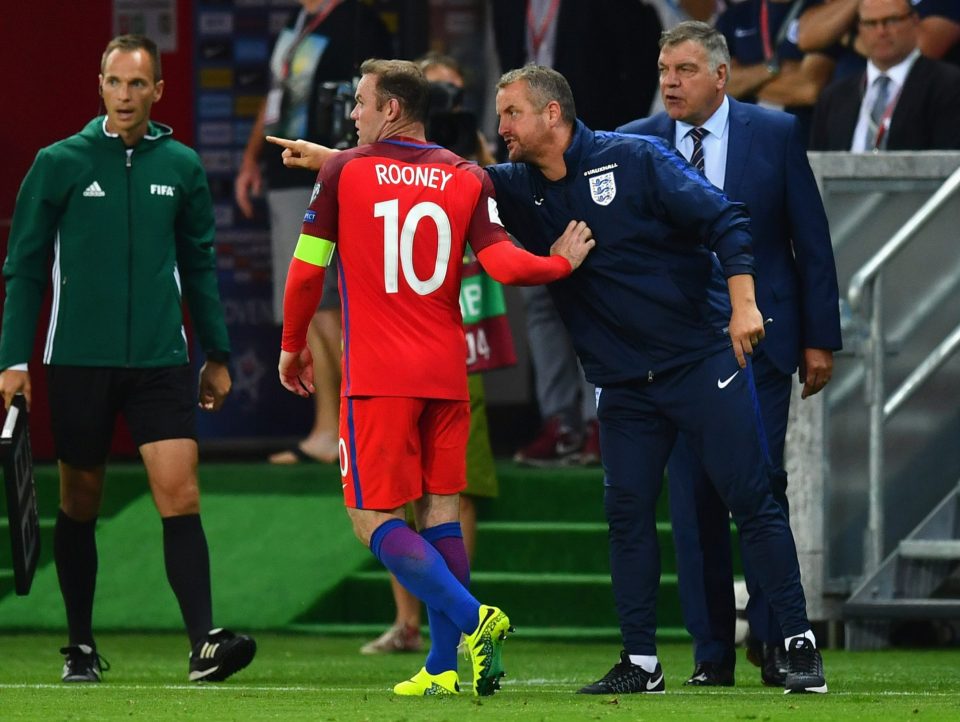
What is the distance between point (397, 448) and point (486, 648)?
69 centimetres

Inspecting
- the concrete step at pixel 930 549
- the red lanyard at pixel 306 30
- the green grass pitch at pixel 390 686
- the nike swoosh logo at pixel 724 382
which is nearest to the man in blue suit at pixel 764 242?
the green grass pitch at pixel 390 686

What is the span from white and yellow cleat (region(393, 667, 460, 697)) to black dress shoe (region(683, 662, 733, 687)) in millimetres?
1019

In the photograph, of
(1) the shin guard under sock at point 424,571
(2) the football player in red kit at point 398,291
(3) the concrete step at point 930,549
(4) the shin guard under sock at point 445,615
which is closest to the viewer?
(1) the shin guard under sock at point 424,571

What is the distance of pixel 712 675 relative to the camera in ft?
25.0

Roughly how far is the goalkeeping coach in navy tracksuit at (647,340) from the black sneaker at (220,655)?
133cm

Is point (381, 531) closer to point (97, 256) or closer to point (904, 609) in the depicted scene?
point (97, 256)

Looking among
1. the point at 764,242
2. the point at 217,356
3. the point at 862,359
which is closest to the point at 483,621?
the point at 764,242

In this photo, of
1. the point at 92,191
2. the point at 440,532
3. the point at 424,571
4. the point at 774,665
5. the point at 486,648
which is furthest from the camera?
the point at 92,191

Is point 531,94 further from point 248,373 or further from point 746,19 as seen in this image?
point 248,373

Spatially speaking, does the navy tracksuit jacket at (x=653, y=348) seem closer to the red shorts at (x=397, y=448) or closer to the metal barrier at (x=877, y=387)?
the red shorts at (x=397, y=448)

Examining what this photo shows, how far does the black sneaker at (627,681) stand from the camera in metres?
7.00

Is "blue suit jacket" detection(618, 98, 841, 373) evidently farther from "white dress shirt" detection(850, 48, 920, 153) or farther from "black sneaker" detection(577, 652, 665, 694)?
"white dress shirt" detection(850, 48, 920, 153)

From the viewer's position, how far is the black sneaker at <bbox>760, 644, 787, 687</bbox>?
24.5 feet

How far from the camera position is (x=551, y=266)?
6.84 m
